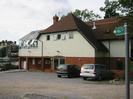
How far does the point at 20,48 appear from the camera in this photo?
60375 millimetres

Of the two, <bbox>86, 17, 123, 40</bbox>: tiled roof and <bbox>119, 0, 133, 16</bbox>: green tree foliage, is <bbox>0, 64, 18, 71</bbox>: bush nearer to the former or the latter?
<bbox>86, 17, 123, 40</bbox>: tiled roof

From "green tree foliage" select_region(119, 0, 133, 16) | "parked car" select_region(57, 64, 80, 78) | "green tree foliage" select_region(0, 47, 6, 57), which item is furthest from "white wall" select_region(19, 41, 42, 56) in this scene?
"green tree foliage" select_region(0, 47, 6, 57)

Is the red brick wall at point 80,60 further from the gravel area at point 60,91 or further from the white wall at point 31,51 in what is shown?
the gravel area at point 60,91

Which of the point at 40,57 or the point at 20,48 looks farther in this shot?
the point at 20,48

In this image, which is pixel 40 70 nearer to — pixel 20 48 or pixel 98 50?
pixel 20 48

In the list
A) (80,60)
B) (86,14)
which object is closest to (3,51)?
(86,14)

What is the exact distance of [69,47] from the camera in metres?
47.2

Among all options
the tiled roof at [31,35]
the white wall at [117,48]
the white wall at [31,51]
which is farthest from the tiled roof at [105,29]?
the tiled roof at [31,35]

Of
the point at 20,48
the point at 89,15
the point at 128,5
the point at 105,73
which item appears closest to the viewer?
the point at 128,5

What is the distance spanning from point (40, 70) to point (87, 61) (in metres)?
12.0

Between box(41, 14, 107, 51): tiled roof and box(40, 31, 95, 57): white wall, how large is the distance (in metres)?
0.61

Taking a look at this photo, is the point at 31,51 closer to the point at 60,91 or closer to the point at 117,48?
the point at 117,48

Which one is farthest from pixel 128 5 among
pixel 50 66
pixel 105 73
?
pixel 50 66

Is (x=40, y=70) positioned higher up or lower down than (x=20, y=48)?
lower down
